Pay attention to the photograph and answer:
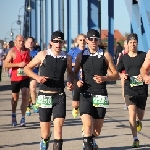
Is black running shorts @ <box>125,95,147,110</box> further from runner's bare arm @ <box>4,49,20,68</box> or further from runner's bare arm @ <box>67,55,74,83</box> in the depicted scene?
runner's bare arm @ <box>4,49,20,68</box>

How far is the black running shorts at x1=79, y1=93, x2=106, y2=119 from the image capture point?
8.60 meters

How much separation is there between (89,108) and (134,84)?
182 centimetres

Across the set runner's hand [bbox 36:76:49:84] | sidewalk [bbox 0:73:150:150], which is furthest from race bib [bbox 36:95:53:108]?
sidewalk [bbox 0:73:150:150]

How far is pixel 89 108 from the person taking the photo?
339 inches

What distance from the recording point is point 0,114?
15305mm

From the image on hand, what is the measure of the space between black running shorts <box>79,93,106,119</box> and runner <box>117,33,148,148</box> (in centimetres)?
143

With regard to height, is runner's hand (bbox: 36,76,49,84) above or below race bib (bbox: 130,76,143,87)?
above

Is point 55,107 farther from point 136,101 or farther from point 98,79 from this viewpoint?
point 136,101

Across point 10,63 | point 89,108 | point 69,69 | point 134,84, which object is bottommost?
point 89,108

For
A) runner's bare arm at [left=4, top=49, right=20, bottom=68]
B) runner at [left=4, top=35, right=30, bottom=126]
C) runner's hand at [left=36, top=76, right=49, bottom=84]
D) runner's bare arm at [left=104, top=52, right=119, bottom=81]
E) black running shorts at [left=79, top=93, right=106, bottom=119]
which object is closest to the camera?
runner's hand at [left=36, top=76, right=49, bottom=84]

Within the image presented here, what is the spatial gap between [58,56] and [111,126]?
4482 mm

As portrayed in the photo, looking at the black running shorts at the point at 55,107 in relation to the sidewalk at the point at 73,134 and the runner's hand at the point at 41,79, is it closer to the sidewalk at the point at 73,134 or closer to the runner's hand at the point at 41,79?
the runner's hand at the point at 41,79

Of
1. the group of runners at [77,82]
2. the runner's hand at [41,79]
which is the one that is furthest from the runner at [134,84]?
the runner's hand at [41,79]

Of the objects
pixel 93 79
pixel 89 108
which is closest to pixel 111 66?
pixel 93 79
